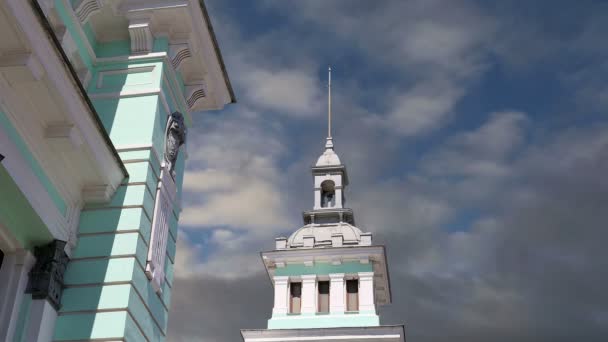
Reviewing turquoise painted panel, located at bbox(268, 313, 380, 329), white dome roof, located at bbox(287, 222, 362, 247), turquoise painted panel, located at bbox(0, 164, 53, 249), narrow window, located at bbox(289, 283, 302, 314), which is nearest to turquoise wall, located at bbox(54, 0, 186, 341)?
turquoise painted panel, located at bbox(0, 164, 53, 249)

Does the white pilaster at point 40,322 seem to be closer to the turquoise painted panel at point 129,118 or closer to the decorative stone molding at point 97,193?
the decorative stone molding at point 97,193

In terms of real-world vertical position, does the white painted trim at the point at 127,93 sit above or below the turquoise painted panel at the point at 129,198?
above

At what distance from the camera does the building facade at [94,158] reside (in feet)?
33.7

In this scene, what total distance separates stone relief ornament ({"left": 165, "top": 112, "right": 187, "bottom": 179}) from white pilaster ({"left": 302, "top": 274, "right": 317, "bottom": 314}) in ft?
98.5

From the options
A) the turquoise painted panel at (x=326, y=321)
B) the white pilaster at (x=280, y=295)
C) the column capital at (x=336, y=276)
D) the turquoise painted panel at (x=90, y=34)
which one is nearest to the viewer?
the turquoise painted panel at (x=90, y=34)

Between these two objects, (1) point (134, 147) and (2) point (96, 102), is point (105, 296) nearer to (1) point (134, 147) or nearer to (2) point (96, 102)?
(1) point (134, 147)

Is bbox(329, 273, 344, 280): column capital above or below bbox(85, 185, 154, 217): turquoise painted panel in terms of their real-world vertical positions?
above

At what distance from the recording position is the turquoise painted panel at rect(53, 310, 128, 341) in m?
10.9

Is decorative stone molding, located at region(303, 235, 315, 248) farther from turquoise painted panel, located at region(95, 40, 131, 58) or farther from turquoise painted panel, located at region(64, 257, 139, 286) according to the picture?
turquoise painted panel, located at region(64, 257, 139, 286)

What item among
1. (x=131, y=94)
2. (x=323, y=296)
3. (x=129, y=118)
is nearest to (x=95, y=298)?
(x=129, y=118)

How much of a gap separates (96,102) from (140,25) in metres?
1.57

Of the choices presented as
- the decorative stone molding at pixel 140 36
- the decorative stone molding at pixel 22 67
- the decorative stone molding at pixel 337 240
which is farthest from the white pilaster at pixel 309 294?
the decorative stone molding at pixel 22 67

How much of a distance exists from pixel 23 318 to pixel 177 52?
18.5ft

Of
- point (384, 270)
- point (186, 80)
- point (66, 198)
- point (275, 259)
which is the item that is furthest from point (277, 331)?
point (66, 198)
